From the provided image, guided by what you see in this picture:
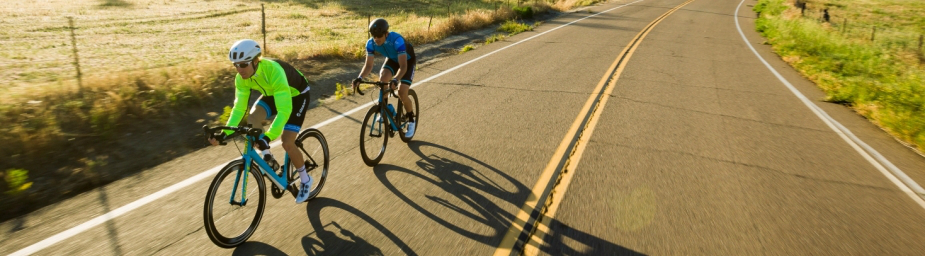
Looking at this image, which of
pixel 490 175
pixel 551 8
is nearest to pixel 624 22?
pixel 551 8

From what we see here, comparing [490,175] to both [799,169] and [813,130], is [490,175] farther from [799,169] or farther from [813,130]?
[813,130]

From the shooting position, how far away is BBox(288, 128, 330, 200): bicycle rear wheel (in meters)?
4.73

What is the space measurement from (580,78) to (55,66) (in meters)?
14.2

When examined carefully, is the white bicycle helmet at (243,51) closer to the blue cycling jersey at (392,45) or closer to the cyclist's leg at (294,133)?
the cyclist's leg at (294,133)

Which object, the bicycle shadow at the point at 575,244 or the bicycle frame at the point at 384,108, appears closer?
the bicycle shadow at the point at 575,244

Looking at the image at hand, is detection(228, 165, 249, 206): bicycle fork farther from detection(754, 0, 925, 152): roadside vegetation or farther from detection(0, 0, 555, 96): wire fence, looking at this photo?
detection(754, 0, 925, 152): roadside vegetation

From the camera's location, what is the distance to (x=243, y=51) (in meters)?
3.76

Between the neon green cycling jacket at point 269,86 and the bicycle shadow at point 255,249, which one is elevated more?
the neon green cycling jacket at point 269,86

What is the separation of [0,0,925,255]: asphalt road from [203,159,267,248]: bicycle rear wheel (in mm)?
121

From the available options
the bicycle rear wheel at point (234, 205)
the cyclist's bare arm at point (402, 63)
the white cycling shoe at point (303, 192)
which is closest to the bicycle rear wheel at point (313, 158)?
the white cycling shoe at point (303, 192)

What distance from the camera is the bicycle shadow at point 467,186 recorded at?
436cm

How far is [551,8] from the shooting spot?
2928 centimetres

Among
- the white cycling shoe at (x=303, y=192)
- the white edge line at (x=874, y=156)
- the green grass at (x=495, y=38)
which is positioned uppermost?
the green grass at (x=495, y=38)

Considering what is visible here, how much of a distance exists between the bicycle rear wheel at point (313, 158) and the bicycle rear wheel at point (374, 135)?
478 millimetres
